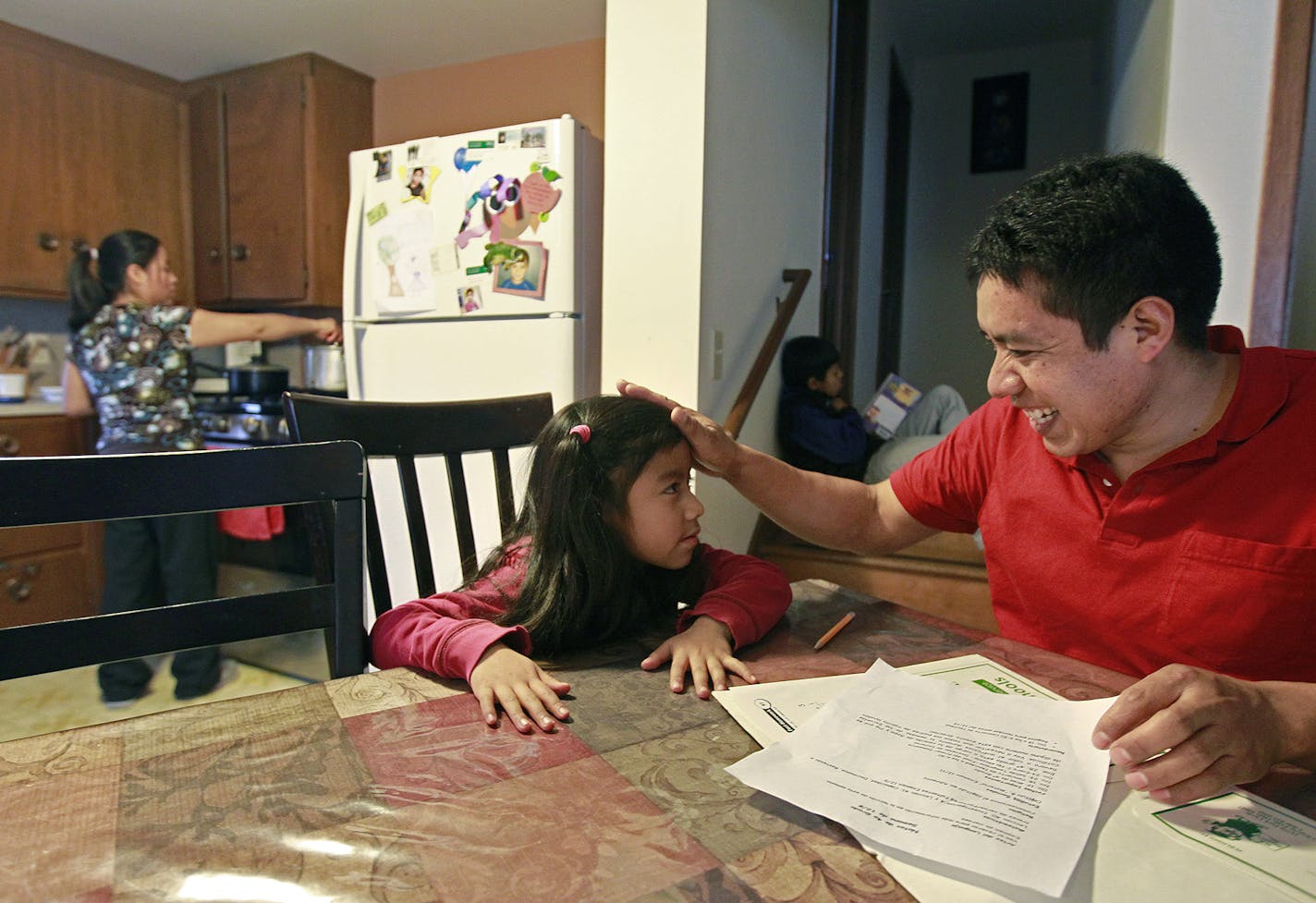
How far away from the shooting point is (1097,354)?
0.86 m

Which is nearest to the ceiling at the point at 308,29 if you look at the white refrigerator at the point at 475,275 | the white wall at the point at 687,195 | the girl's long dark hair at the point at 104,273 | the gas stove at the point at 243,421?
the white refrigerator at the point at 475,275

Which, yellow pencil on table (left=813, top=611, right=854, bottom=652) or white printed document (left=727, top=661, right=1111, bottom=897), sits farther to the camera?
yellow pencil on table (left=813, top=611, right=854, bottom=652)

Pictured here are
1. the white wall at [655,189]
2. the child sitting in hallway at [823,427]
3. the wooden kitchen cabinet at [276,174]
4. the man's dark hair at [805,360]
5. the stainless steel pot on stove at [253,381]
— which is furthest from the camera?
the wooden kitchen cabinet at [276,174]

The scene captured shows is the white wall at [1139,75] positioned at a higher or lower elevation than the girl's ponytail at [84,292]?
higher

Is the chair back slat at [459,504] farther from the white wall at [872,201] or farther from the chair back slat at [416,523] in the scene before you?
the white wall at [872,201]

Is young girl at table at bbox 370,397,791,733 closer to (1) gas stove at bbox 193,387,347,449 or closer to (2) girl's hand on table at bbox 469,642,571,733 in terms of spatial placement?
(2) girl's hand on table at bbox 469,642,571,733

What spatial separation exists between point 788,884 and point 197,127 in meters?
4.14

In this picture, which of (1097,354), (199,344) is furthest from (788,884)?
(199,344)

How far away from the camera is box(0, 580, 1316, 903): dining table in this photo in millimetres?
459

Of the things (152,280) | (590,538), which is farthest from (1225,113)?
(152,280)

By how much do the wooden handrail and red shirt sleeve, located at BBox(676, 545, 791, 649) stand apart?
86 cm

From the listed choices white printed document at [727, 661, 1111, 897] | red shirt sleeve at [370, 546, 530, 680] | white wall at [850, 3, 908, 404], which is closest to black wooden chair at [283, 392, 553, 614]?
red shirt sleeve at [370, 546, 530, 680]

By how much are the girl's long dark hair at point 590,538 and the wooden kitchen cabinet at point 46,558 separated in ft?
8.47

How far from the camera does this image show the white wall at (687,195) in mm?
1868
